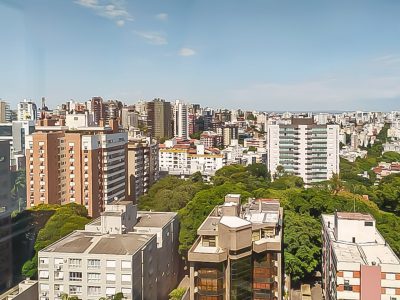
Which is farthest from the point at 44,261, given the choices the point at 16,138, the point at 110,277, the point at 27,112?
the point at 27,112

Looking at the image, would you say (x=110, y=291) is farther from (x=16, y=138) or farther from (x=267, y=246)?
(x=16, y=138)

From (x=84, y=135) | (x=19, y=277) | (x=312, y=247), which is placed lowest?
(x=19, y=277)

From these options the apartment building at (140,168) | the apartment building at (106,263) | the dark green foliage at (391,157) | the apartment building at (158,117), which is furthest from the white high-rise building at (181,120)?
the apartment building at (106,263)

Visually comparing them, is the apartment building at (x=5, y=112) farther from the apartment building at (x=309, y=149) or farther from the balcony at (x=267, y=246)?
the apartment building at (x=309, y=149)

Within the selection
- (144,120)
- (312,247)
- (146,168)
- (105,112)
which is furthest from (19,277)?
(144,120)

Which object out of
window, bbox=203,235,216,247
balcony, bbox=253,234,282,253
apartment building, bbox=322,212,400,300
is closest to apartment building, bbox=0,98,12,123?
window, bbox=203,235,216,247

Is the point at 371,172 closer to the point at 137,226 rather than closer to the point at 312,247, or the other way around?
the point at 312,247
